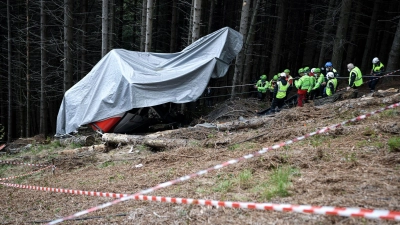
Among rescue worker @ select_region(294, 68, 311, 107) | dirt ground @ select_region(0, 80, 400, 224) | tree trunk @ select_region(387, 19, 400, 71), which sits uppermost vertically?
tree trunk @ select_region(387, 19, 400, 71)

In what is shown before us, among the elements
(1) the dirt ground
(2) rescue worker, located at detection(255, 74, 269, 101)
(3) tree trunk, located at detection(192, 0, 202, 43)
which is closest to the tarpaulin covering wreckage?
(3) tree trunk, located at detection(192, 0, 202, 43)

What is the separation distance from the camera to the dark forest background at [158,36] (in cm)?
1433

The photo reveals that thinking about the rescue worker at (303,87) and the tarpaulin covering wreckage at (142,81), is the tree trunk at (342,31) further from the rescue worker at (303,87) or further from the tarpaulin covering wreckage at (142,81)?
the tarpaulin covering wreckage at (142,81)

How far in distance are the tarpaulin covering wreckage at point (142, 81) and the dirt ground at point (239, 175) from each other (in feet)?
5.96

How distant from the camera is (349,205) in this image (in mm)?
3182

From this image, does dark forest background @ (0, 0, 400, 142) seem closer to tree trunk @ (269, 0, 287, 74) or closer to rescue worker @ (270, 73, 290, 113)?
tree trunk @ (269, 0, 287, 74)

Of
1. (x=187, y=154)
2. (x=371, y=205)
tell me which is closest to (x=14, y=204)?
(x=187, y=154)

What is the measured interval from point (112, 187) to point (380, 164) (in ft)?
14.5

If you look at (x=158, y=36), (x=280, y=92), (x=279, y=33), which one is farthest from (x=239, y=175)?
(x=158, y=36)

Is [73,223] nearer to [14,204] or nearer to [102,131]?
[14,204]

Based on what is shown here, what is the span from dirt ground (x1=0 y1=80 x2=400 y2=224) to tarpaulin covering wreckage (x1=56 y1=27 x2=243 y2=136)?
1818 mm

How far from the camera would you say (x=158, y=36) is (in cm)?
2373

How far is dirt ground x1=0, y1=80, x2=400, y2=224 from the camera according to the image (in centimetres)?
352

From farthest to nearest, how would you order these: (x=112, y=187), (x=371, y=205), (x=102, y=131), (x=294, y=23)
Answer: (x=294, y=23) → (x=102, y=131) → (x=112, y=187) → (x=371, y=205)
